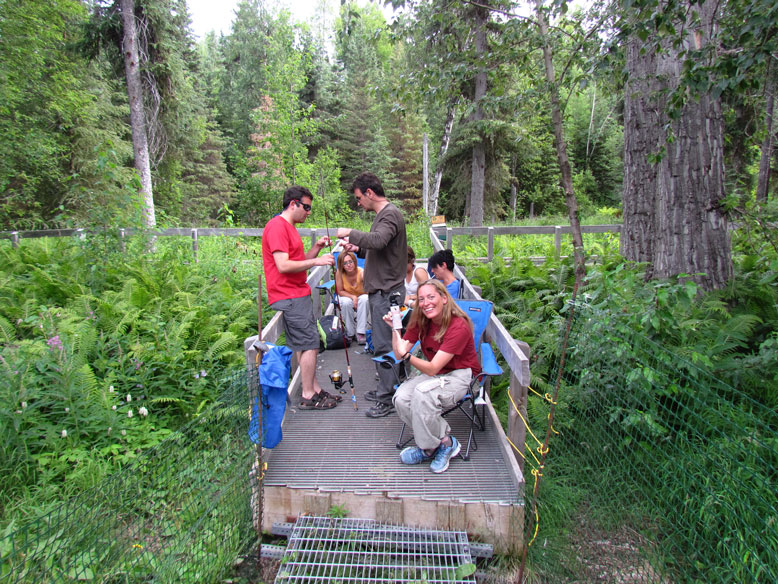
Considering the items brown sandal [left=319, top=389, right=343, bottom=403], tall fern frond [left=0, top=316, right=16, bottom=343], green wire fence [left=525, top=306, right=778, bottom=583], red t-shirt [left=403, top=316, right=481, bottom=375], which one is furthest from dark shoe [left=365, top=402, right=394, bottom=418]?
tall fern frond [left=0, top=316, right=16, bottom=343]

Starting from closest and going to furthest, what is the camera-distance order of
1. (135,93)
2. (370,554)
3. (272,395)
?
(370,554)
(272,395)
(135,93)

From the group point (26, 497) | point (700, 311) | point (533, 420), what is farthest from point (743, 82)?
point (26, 497)

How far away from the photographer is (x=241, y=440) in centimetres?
367

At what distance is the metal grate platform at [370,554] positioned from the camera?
2.81m

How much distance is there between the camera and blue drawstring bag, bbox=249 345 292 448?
329 cm

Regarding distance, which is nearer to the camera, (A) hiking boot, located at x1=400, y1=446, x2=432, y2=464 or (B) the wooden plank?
(B) the wooden plank

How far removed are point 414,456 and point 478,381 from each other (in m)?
0.79

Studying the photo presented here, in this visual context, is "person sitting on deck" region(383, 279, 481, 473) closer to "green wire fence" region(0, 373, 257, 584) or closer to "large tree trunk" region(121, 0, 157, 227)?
"green wire fence" region(0, 373, 257, 584)

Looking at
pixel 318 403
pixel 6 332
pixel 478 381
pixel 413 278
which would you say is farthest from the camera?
pixel 413 278

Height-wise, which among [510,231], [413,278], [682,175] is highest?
[682,175]

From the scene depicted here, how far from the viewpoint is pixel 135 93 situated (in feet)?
39.9

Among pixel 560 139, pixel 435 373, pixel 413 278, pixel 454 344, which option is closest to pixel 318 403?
pixel 435 373

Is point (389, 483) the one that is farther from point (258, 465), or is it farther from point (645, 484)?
point (645, 484)

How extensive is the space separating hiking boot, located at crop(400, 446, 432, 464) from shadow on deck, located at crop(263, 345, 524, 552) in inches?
2.3
